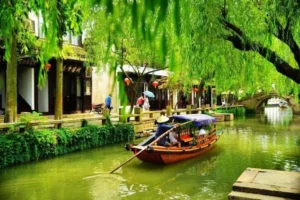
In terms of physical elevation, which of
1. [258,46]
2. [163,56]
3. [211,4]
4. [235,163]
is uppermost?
[211,4]

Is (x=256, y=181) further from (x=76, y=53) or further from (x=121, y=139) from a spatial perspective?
(x=76, y=53)

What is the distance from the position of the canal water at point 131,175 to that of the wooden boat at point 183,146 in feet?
0.81

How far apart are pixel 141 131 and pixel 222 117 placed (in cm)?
1109

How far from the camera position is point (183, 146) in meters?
11.0

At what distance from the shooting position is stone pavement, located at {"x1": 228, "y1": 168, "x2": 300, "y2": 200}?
5.01 m

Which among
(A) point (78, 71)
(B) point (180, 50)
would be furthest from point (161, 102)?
(B) point (180, 50)

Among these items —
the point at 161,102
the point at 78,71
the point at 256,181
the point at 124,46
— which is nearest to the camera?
the point at 256,181

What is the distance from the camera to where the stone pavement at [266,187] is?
5.01 meters

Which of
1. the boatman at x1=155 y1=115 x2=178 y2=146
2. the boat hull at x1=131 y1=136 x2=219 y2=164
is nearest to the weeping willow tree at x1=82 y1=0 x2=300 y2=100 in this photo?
the boat hull at x1=131 y1=136 x2=219 y2=164

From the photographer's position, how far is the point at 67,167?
943 cm

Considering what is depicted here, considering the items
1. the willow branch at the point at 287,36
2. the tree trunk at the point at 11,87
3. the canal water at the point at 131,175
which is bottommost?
the canal water at the point at 131,175

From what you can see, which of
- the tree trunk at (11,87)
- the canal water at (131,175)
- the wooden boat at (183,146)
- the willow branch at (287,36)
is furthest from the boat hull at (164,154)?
the willow branch at (287,36)

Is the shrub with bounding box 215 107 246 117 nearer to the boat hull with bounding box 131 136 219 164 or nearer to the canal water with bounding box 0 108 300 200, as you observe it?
the canal water with bounding box 0 108 300 200

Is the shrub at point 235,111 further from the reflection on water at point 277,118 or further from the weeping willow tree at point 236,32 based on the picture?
the weeping willow tree at point 236,32
